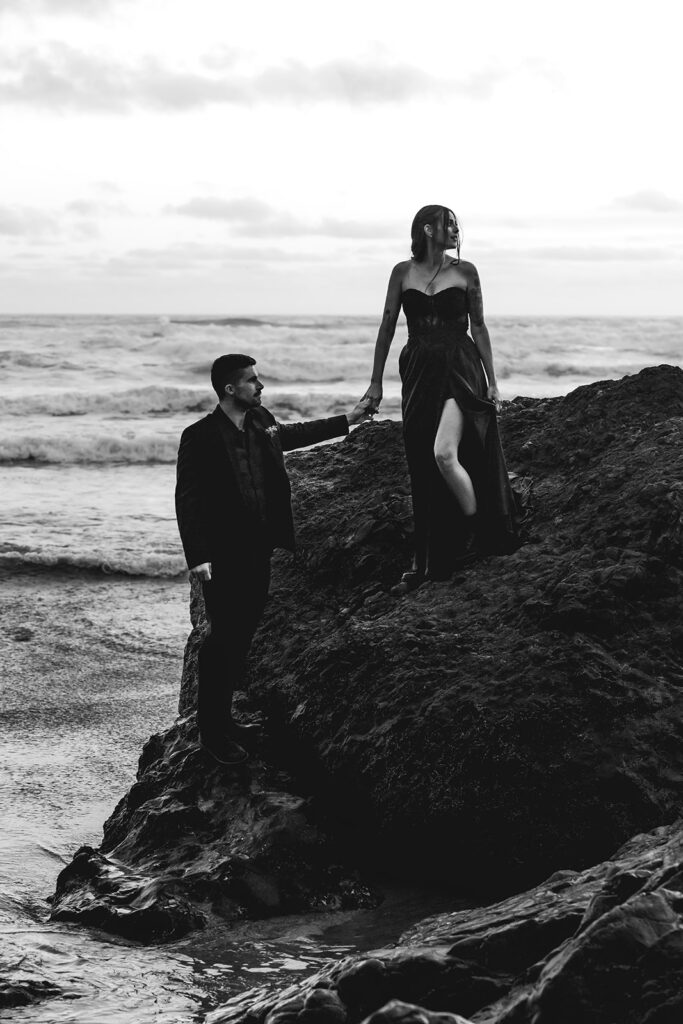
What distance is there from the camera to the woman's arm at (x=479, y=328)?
4.90m

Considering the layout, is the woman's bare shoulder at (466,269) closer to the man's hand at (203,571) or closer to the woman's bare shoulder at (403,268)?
the woman's bare shoulder at (403,268)

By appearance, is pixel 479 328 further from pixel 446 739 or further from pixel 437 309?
pixel 446 739

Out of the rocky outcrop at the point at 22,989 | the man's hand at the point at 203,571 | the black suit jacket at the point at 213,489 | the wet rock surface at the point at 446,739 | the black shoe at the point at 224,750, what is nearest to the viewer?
the rocky outcrop at the point at 22,989

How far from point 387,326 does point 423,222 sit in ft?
1.59

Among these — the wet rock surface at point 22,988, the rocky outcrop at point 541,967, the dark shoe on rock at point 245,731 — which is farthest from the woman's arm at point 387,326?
the wet rock surface at point 22,988

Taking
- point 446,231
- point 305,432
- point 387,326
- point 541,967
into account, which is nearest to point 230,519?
point 305,432

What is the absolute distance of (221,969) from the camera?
343 centimetres

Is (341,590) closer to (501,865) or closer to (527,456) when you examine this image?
(527,456)

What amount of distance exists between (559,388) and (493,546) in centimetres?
2648

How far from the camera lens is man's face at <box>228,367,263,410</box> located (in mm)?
4293

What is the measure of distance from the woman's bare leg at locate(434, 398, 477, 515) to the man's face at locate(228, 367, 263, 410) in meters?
0.88

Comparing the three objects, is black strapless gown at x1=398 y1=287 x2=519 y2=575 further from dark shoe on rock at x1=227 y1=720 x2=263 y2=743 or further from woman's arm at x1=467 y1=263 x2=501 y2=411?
dark shoe on rock at x1=227 y1=720 x2=263 y2=743

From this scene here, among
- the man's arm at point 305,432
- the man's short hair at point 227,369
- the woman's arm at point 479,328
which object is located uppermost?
the woman's arm at point 479,328

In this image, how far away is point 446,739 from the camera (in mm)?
3934
